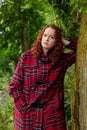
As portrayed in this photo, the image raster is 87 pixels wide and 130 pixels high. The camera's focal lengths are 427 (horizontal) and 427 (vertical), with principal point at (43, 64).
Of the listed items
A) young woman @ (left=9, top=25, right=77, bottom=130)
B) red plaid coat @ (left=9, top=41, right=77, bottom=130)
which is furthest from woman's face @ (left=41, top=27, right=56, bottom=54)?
red plaid coat @ (left=9, top=41, right=77, bottom=130)

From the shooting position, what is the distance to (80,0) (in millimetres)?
3746

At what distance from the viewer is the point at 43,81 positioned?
424cm

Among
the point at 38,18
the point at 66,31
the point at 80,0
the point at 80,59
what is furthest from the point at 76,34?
the point at 38,18

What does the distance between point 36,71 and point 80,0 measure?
0.89m

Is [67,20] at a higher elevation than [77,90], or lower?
higher

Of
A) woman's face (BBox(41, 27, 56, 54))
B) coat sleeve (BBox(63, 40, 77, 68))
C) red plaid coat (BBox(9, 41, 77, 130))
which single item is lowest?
red plaid coat (BBox(9, 41, 77, 130))

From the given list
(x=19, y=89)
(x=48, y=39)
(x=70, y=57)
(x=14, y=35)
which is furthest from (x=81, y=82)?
(x=14, y=35)

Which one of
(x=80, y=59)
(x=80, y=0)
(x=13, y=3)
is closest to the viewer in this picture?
(x=80, y=0)

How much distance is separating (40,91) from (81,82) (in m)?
0.43

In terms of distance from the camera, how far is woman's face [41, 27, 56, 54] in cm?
418

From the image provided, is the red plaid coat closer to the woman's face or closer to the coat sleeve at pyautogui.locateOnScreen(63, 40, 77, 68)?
the coat sleeve at pyautogui.locateOnScreen(63, 40, 77, 68)

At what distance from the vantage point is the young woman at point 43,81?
13.9 ft

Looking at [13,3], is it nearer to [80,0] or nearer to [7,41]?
[7,41]

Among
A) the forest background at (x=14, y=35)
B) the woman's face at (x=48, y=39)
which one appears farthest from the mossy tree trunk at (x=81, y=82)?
the forest background at (x=14, y=35)
